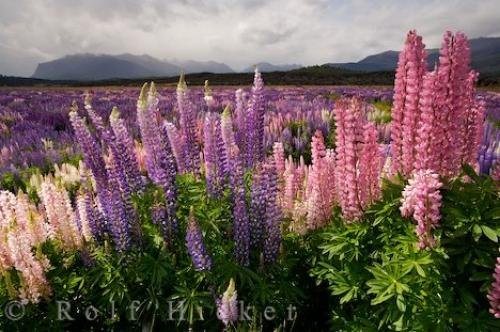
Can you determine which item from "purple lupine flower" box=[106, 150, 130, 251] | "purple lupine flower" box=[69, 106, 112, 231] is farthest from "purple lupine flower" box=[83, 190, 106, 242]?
"purple lupine flower" box=[106, 150, 130, 251]

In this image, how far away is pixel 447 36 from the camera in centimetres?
286

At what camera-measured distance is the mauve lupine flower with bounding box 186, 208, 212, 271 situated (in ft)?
10.2

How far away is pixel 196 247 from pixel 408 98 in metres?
1.84

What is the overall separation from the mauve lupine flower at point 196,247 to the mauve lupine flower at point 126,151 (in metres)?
0.82

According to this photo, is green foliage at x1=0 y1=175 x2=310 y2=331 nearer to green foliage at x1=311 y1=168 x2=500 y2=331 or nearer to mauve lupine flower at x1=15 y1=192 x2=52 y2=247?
mauve lupine flower at x1=15 y1=192 x2=52 y2=247

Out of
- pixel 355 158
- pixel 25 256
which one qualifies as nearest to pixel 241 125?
pixel 355 158

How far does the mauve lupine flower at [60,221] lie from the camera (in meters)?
3.89

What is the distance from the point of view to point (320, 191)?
389 centimetres

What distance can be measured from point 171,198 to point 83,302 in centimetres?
122

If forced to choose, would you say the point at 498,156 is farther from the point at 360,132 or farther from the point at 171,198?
the point at 171,198

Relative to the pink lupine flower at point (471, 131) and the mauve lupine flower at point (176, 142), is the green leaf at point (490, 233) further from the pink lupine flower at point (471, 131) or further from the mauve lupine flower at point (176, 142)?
the mauve lupine flower at point (176, 142)

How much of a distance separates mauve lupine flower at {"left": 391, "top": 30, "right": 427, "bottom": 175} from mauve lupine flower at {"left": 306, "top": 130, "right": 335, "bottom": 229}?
0.72 metres

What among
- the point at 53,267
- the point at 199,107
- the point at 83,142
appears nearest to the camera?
the point at 83,142

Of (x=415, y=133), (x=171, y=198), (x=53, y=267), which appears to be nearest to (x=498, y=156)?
(x=415, y=133)
